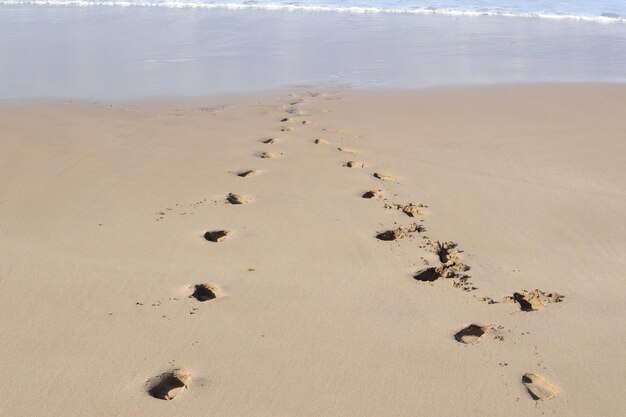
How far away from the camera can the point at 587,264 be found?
3531 mm

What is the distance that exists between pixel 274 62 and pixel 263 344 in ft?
20.8

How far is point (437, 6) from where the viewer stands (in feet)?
47.1

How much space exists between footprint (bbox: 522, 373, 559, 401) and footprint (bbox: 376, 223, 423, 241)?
1.28 meters

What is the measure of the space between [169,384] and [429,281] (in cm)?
133

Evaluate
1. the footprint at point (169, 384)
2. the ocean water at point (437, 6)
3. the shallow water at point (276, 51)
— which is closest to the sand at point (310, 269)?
the footprint at point (169, 384)

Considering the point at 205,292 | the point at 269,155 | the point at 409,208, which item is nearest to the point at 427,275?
the point at 409,208

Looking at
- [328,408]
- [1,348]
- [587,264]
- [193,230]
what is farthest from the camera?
[193,230]

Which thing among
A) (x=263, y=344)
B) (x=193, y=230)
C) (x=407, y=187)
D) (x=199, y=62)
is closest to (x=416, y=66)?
(x=199, y=62)

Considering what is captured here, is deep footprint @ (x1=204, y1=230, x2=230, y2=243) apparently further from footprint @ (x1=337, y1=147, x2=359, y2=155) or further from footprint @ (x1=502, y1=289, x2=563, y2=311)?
footprint @ (x1=337, y1=147, x2=359, y2=155)

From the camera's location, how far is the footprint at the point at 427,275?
3.37 meters

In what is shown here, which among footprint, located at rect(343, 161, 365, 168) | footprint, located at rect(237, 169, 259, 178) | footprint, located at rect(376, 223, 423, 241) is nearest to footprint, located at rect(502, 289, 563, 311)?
footprint, located at rect(376, 223, 423, 241)

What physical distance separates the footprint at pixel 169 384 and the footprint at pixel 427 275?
4.07 ft

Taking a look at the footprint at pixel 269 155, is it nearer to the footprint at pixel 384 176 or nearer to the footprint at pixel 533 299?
the footprint at pixel 384 176

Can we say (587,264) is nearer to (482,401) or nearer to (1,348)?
(482,401)
